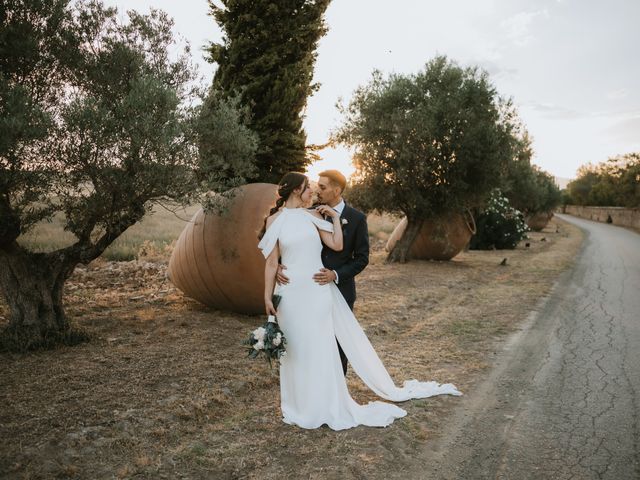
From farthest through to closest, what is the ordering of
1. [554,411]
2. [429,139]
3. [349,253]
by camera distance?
[429,139], [349,253], [554,411]

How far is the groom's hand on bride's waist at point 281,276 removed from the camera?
4.50 m

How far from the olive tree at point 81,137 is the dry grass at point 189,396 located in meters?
1.12

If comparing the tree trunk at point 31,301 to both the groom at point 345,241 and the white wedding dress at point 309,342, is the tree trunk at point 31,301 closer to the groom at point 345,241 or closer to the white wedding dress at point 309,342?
the white wedding dress at point 309,342

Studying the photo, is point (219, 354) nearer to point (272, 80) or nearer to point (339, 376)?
point (339, 376)

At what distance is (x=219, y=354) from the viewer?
6.17 metres

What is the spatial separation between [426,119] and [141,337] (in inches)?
406

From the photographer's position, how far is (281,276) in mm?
4527

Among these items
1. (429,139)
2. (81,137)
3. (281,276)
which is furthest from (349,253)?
(429,139)

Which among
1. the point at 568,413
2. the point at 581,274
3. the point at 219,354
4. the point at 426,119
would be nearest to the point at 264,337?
the point at 219,354

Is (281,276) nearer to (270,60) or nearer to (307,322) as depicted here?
(307,322)

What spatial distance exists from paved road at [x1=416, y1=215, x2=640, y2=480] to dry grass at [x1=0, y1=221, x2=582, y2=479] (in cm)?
29

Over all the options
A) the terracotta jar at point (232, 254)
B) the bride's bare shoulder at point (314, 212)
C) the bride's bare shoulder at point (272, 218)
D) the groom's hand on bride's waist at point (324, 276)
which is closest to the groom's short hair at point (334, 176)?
the bride's bare shoulder at point (314, 212)

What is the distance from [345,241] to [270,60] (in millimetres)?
6566

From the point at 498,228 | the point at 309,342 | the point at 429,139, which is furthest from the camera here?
the point at 498,228
